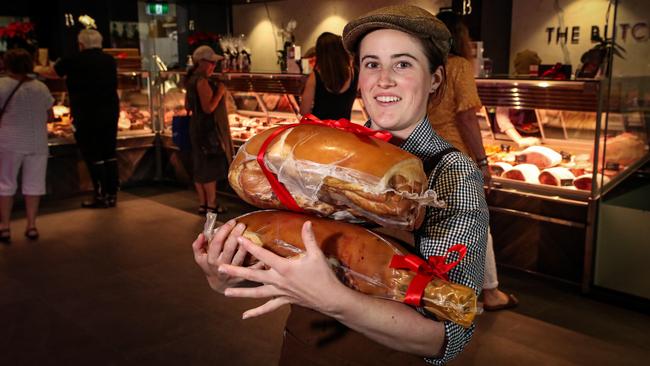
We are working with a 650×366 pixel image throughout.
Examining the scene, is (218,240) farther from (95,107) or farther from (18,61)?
(95,107)

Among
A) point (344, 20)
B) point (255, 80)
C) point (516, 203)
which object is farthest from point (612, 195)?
point (344, 20)

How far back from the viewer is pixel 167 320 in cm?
382

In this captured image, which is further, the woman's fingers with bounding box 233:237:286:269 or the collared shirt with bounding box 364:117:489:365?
the collared shirt with bounding box 364:117:489:365

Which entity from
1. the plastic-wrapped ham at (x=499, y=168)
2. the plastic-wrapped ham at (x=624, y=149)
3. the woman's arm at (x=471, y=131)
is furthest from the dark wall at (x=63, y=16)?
the plastic-wrapped ham at (x=624, y=149)

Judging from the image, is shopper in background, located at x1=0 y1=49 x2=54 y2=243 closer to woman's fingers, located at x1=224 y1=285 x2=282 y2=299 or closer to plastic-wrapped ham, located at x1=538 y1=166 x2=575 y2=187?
plastic-wrapped ham, located at x1=538 y1=166 x2=575 y2=187

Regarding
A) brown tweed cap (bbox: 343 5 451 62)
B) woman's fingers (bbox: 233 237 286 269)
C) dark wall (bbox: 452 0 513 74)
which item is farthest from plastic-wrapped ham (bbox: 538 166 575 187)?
dark wall (bbox: 452 0 513 74)

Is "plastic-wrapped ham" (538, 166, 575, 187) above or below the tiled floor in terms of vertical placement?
above

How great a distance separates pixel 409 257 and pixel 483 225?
256 millimetres

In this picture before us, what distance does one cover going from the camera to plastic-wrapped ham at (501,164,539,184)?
4.40 meters

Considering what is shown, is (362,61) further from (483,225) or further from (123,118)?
(123,118)

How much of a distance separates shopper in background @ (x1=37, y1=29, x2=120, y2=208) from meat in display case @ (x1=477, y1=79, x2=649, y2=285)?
394 centimetres

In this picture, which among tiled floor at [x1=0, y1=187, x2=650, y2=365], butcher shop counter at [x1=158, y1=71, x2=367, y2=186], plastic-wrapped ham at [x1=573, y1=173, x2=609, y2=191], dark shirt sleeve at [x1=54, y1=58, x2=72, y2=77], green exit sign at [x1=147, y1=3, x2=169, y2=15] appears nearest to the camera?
tiled floor at [x1=0, y1=187, x2=650, y2=365]

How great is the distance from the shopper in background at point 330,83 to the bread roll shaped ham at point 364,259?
11.1 ft

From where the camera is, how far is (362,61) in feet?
4.26
